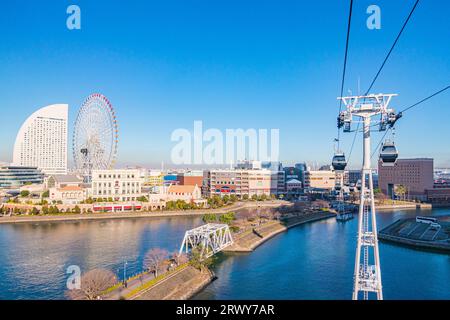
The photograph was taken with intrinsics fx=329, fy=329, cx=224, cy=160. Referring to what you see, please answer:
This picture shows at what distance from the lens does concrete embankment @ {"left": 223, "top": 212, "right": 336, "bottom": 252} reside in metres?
11.1

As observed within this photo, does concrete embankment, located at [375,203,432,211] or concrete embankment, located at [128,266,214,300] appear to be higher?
concrete embankment, located at [128,266,214,300]

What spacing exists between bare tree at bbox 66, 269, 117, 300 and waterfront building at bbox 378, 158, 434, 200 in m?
27.0

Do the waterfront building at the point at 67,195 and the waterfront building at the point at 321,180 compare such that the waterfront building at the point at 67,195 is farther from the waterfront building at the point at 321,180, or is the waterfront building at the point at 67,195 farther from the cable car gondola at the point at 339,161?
the waterfront building at the point at 321,180

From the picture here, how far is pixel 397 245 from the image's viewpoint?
12.5 m

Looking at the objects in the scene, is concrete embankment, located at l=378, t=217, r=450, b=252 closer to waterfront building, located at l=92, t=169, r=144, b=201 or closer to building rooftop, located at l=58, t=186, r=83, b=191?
waterfront building, located at l=92, t=169, r=144, b=201

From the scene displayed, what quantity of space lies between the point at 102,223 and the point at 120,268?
334 inches

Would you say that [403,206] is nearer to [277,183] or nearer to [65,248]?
[277,183]

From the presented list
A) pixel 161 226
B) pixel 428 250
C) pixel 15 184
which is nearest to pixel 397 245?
pixel 428 250

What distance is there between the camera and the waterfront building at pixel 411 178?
2825cm

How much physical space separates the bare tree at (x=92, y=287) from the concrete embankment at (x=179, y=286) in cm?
61

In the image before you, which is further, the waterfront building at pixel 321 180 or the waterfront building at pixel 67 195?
the waterfront building at pixel 321 180

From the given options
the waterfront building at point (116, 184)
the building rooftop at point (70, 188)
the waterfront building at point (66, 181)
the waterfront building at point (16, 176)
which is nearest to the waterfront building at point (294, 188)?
the waterfront building at point (116, 184)

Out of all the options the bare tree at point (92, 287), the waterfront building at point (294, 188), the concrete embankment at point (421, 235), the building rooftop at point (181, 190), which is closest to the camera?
the bare tree at point (92, 287)

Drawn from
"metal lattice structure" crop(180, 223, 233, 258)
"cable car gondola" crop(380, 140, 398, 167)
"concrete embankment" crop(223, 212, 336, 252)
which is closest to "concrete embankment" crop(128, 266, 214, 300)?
"metal lattice structure" crop(180, 223, 233, 258)
